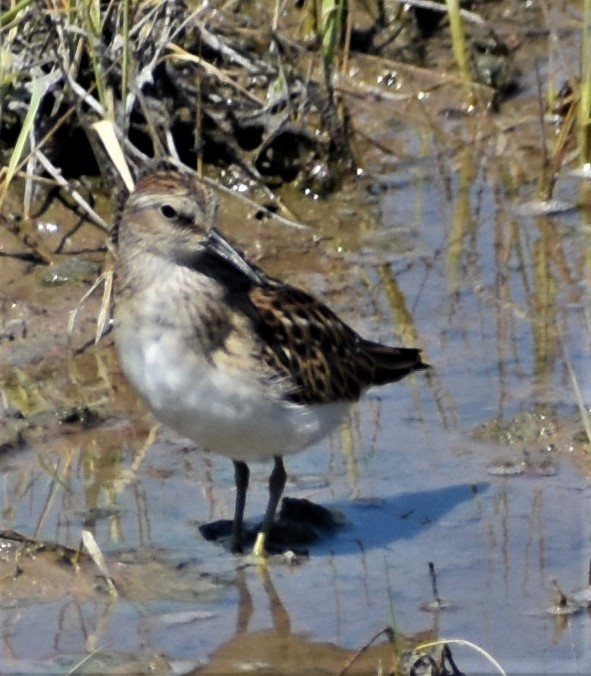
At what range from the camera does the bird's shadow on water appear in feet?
20.0

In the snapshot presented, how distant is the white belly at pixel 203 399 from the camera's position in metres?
5.62

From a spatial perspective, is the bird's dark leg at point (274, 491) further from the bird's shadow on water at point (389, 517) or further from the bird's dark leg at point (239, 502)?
the bird's shadow on water at point (389, 517)

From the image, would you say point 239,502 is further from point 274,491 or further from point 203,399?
point 203,399

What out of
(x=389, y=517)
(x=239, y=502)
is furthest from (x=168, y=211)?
(x=389, y=517)

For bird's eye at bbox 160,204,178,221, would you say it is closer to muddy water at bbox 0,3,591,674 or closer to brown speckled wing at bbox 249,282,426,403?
brown speckled wing at bbox 249,282,426,403

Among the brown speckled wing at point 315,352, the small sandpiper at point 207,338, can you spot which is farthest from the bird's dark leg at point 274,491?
the brown speckled wing at point 315,352

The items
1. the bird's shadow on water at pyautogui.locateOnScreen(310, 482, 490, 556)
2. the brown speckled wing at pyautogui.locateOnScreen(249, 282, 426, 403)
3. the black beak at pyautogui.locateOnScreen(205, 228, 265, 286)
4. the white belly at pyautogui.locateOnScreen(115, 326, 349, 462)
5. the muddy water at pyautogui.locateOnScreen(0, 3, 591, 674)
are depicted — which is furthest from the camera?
the bird's shadow on water at pyautogui.locateOnScreen(310, 482, 490, 556)

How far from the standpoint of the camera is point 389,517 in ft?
Result: 20.5

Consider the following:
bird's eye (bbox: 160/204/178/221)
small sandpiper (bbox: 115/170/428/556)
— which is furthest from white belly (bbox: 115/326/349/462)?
bird's eye (bbox: 160/204/178/221)

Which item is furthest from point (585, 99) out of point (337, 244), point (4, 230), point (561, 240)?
point (4, 230)

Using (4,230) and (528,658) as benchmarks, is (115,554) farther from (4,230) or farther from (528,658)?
(4,230)

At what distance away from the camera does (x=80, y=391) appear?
7266 mm

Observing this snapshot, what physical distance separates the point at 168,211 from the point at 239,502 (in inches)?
44.1

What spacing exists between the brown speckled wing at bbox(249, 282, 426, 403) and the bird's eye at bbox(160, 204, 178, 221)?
0.43 metres
